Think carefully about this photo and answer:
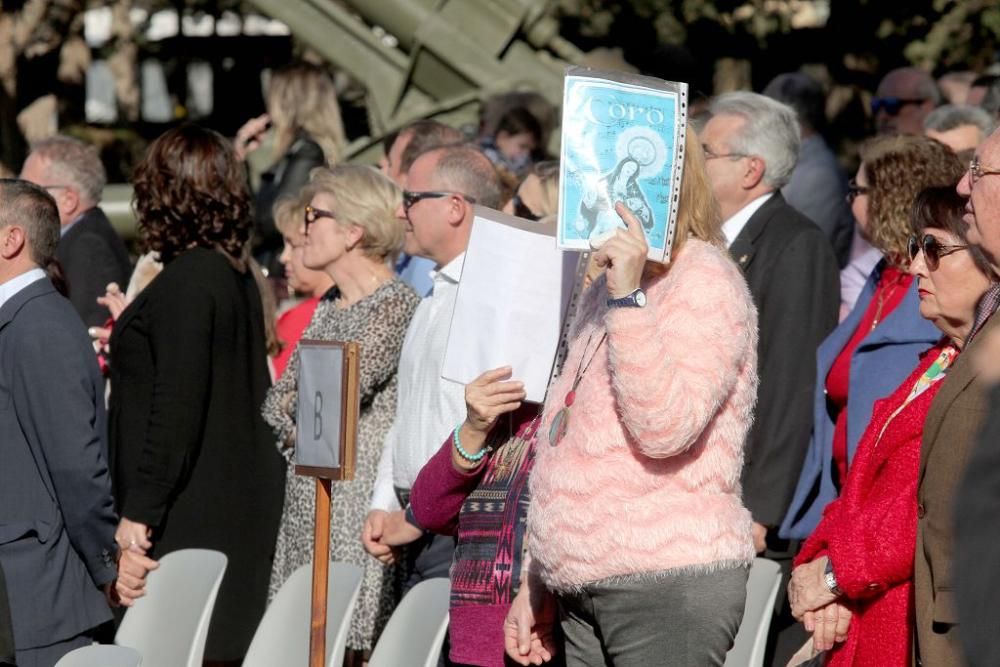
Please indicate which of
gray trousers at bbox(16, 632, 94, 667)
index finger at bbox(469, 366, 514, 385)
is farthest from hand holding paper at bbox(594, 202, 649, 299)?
gray trousers at bbox(16, 632, 94, 667)

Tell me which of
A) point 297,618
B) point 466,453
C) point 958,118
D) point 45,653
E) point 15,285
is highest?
point 958,118

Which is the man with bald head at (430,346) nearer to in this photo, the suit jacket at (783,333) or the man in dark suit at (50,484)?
the man in dark suit at (50,484)

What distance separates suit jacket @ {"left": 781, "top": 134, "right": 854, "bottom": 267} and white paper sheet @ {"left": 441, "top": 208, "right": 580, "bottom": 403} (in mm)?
3552

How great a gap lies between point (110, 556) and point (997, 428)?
3397 millimetres

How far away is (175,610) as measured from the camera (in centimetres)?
480

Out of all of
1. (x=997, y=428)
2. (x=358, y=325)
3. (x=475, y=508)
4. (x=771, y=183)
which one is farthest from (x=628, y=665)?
(x=771, y=183)

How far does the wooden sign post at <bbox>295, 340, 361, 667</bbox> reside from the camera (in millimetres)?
3930

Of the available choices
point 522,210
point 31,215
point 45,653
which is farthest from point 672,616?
A: point 522,210

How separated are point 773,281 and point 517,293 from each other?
1.70 metres

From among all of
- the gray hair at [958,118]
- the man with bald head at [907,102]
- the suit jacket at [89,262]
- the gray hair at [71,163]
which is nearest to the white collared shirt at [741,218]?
the gray hair at [958,118]

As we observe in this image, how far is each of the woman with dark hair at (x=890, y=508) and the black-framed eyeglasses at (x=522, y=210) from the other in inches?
87.1

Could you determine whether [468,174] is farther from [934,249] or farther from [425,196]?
[934,249]

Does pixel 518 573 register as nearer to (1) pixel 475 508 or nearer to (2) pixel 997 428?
(1) pixel 475 508

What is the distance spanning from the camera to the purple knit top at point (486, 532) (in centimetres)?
389
